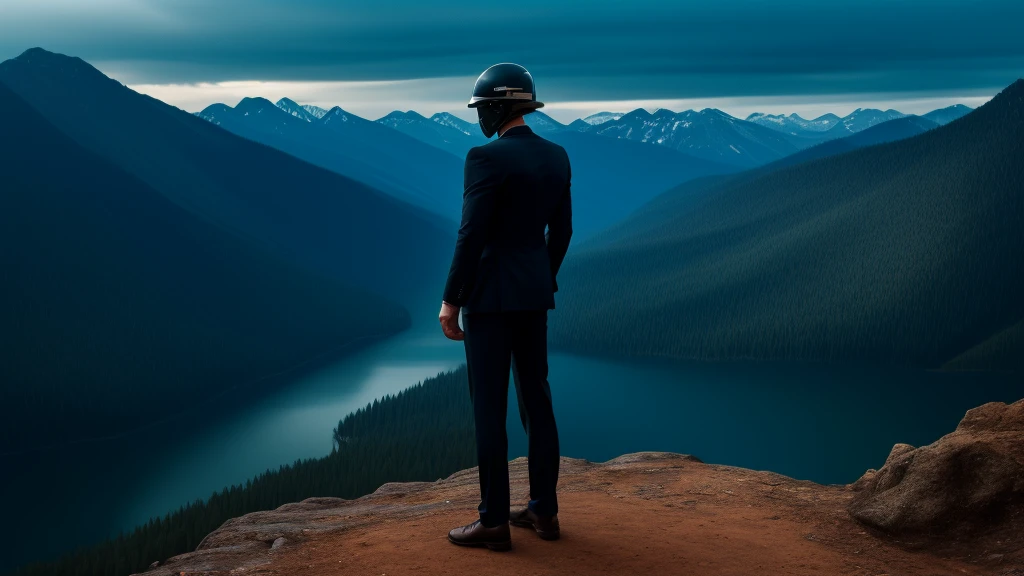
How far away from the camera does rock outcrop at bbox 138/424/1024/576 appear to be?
351 inches

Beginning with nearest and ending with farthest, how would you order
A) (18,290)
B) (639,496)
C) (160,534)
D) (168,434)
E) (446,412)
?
(639,496) < (160,534) < (446,412) < (168,434) < (18,290)

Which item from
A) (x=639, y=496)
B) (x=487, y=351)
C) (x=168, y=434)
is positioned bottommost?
(x=168, y=434)

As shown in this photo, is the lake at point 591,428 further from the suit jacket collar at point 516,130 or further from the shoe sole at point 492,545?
the suit jacket collar at point 516,130

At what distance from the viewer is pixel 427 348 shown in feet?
641

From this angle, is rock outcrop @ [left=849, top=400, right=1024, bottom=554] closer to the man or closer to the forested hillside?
the man

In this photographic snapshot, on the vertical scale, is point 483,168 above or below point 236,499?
above

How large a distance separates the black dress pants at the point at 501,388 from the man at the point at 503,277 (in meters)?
0.01

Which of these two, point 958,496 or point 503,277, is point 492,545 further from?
point 958,496

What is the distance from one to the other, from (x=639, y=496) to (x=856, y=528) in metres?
3.20

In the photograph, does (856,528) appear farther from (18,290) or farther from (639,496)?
(18,290)

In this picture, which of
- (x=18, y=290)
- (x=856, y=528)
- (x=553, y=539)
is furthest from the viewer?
(x=18, y=290)

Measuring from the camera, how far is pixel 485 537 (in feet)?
29.6

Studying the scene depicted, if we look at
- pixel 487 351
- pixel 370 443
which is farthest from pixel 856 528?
pixel 370 443

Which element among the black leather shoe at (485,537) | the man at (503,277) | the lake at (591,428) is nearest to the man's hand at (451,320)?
the man at (503,277)
